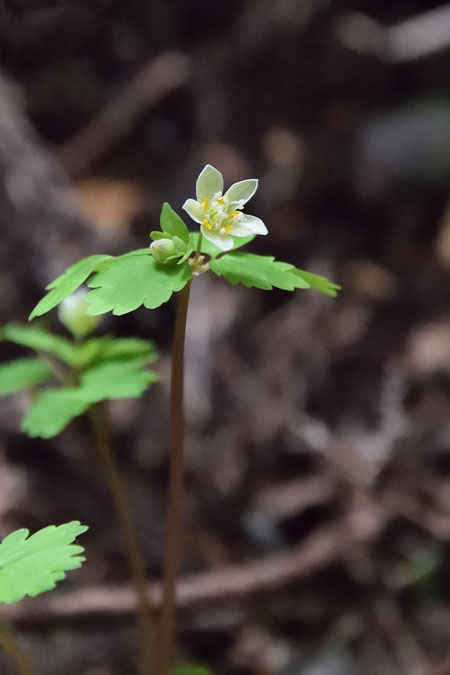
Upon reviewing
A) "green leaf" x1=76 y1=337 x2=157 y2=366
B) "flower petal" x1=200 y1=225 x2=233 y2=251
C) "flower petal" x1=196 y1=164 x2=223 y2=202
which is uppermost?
"green leaf" x1=76 y1=337 x2=157 y2=366

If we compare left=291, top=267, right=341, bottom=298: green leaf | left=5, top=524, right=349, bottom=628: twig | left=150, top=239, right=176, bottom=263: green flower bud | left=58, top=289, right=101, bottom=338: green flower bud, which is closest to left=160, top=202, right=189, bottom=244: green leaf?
left=150, top=239, right=176, bottom=263: green flower bud

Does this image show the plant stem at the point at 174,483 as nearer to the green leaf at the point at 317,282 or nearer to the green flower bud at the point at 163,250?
the green flower bud at the point at 163,250

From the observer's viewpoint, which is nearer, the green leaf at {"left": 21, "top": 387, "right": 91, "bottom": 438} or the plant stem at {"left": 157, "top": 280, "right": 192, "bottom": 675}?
the plant stem at {"left": 157, "top": 280, "right": 192, "bottom": 675}

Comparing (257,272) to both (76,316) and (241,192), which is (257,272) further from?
(76,316)

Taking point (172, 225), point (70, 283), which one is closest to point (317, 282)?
point (172, 225)

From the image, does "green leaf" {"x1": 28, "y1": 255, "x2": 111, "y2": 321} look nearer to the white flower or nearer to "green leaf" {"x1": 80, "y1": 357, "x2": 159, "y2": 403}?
the white flower

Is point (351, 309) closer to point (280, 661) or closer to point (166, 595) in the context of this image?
point (280, 661)
